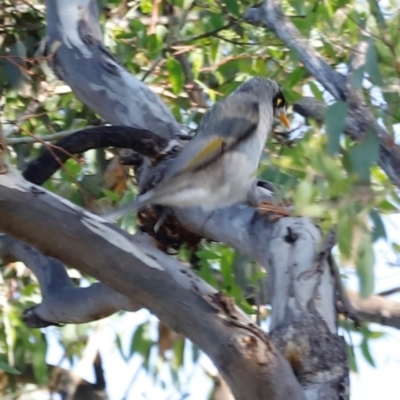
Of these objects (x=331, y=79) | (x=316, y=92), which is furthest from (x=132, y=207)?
(x=316, y=92)

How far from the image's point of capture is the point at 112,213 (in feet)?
9.43

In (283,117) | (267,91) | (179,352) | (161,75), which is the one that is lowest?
(179,352)

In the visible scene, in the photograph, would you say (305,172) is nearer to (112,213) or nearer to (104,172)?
(112,213)

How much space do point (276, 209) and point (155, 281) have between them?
544 millimetres

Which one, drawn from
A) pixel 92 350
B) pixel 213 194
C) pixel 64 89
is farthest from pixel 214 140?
pixel 92 350

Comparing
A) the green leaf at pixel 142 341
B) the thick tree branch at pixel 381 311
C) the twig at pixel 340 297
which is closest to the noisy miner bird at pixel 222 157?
the twig at pixel 340 297

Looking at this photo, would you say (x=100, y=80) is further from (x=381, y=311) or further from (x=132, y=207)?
(x=381, y=311)

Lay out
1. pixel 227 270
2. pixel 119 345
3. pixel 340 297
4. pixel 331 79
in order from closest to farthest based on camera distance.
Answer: pixel 340 297 < pixel 331 79 < pixel 227 270 < pixel 119 345

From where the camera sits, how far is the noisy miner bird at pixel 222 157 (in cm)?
289

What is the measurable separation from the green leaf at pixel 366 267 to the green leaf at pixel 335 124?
18 cm

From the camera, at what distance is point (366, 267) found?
67.0 inches

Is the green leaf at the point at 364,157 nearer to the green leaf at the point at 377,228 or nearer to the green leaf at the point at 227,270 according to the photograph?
the green leaf at the point at 377,228

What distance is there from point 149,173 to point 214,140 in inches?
9.5

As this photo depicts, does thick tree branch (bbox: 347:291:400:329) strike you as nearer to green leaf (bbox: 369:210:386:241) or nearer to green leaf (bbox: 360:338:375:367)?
green leaf (bbox: 360:338:375:367)
